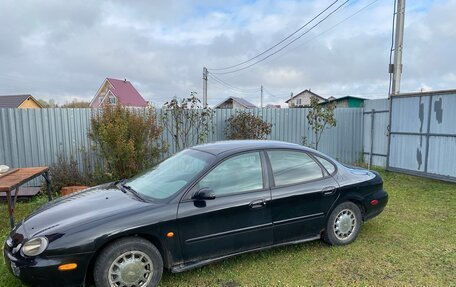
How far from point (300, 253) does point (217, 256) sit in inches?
46.3

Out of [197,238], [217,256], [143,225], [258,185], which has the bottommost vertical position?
[217,256]

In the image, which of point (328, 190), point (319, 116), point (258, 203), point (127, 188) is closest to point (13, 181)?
point (127, 188)

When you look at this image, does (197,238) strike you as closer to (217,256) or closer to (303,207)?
(217,256)

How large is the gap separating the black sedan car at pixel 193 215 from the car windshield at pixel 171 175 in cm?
2

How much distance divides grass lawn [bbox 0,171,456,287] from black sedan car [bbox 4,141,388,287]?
0.22 metres

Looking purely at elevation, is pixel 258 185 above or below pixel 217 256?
above

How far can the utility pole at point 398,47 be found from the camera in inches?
360

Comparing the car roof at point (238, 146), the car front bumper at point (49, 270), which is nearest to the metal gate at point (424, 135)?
the car roof at point (238, 146)

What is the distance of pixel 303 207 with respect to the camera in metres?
3.88

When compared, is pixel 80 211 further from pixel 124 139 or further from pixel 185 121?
pixel 185 121

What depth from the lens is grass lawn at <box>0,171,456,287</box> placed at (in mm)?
3408

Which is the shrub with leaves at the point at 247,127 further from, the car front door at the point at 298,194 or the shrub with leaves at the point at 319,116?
the car front door at the point at 298,194

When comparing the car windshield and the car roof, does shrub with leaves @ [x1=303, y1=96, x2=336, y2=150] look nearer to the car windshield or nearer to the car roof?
the car roof

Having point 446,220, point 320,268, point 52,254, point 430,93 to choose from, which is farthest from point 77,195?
point 430,93
